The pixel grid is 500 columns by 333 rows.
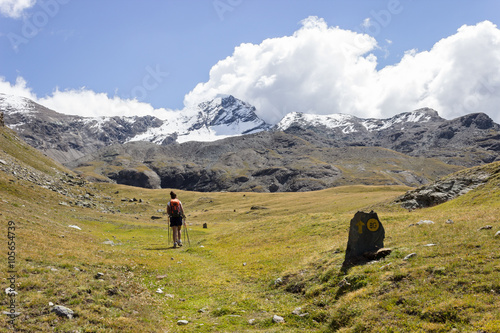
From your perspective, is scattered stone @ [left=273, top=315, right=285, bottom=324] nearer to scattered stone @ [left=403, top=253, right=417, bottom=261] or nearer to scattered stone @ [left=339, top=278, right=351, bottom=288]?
scattered stone @ [left=339, top=278, right=351, bottom=288]

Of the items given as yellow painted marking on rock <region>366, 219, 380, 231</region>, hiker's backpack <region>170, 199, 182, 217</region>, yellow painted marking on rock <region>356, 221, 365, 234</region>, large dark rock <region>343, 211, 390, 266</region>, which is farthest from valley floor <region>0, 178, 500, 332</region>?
hiker's backpack <region>170, 199, 182, 217</region>

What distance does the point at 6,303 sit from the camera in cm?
1168

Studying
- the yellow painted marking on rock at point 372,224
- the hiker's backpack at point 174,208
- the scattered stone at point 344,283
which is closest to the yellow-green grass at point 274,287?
the scattered stone at point 344,283

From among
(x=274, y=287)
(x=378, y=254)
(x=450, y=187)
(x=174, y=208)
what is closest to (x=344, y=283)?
(x=378, y=254)

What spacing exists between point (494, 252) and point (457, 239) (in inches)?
127

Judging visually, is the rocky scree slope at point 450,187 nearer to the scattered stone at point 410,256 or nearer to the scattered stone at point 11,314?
the scattered stone at point 410,256

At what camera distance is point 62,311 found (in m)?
11.8

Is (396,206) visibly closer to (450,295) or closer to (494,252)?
(494,252)

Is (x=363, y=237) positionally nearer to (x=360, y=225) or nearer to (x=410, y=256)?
(x=360, y=225)

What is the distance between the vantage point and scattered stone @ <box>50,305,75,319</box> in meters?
11.8

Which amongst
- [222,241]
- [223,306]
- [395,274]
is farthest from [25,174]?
[395,274]

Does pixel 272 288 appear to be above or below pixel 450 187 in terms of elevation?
below

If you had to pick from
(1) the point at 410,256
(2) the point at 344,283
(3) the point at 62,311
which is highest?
(1) the point at 410,256

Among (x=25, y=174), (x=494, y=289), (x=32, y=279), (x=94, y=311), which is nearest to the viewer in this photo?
(x=494, y=289)
